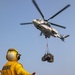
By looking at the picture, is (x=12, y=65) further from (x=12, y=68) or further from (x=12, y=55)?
(x=12, y=55)

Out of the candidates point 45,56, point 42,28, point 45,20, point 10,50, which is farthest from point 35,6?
point 10,50

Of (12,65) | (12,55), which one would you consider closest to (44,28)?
(12,55)

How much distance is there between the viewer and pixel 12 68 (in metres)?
7.60

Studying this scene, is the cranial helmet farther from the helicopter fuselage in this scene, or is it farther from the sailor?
the helicopter fuselage

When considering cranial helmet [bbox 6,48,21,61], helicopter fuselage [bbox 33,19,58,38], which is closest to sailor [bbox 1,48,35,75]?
cranial helmet [bbox 6,48,21,61]

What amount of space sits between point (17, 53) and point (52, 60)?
27222 millimetres

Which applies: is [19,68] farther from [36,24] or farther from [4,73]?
[36,24]

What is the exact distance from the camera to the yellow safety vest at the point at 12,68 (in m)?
7.39

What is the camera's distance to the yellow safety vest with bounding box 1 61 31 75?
7393 millimetres

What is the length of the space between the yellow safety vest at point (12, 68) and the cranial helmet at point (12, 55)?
131 mm

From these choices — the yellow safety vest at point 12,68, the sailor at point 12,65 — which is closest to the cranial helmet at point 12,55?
the sailor at point 12,65

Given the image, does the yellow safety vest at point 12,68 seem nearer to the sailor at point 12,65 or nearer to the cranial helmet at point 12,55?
the sailor at point 12,65

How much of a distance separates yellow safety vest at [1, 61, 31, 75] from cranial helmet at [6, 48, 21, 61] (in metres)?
0.13

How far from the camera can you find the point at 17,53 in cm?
792
